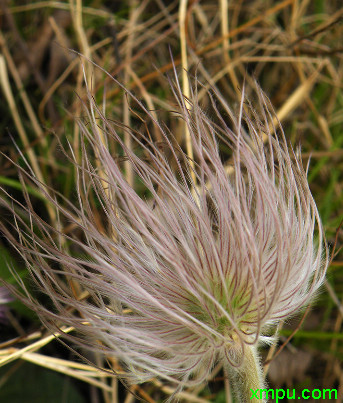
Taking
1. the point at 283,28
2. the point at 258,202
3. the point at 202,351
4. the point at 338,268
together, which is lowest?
the point at 338,268

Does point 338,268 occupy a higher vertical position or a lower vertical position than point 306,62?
lower

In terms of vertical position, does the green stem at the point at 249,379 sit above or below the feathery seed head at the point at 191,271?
below

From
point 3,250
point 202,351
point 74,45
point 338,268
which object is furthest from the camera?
point 74,45

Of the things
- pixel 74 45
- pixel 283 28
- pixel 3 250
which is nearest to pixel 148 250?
pixel 3 250

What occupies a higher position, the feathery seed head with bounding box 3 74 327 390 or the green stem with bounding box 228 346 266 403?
the feathery seed head with bounding box 3 74 327 390

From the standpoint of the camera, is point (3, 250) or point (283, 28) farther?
point (283, 28)

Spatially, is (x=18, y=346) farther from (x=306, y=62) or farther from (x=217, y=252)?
(x=306, y=62)

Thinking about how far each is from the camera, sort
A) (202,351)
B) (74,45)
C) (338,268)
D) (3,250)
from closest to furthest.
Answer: (202,351), (3,250), (338,268), (74,45)

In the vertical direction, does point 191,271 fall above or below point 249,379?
above
